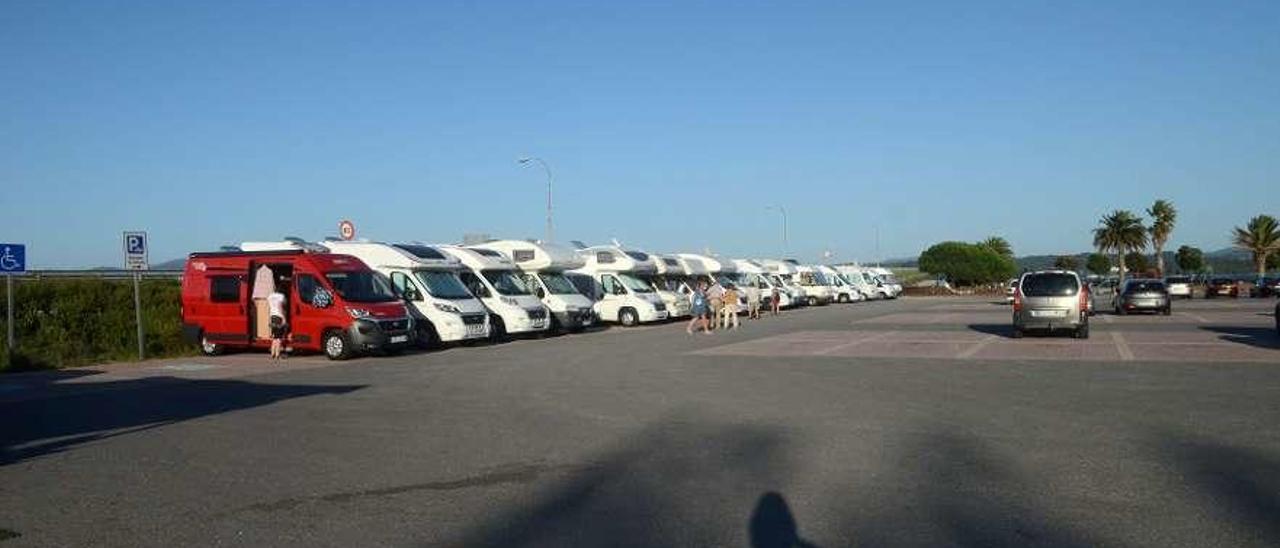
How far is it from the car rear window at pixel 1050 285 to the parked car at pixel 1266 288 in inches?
1631

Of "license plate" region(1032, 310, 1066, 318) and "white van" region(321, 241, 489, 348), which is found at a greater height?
"white van" region(321, 241, 489, 348)

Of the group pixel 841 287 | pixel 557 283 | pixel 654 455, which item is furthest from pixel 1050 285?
pixel 841 287

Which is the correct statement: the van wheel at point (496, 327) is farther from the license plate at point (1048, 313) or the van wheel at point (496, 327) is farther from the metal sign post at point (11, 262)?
the license plate at point (1048, 313)

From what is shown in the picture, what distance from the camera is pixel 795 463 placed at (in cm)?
859

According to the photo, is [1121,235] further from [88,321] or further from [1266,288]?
[88,321]

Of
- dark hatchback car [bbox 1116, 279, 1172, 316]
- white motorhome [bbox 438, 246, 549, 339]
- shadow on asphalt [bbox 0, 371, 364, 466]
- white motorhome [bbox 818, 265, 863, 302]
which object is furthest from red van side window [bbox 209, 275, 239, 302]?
white motorhome [bbox 818, 265, 863, 302]

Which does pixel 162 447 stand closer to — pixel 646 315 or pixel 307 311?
pixel 307 311

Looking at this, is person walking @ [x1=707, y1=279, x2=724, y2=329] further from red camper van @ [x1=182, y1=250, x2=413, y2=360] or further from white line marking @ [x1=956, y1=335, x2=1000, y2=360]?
red camper van @ [x1=182, y1=250, x2=413, y2=360]

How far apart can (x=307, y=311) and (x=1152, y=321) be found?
24436 millimetres

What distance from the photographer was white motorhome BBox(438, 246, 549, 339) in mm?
26062

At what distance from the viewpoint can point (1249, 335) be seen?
79.6ft

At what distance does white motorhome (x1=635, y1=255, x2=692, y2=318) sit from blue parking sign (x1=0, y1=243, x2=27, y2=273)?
63.2ft

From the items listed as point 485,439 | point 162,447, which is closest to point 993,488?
point 485,439

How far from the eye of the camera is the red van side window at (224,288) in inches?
877
